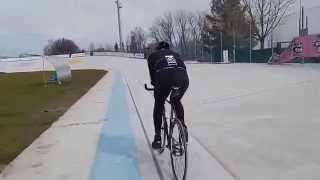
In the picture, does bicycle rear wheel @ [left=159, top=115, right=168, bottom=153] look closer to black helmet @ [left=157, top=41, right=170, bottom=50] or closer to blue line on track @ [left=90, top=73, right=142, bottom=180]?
blue line on track @ [left=90, top=73, right=142, bottom=180]

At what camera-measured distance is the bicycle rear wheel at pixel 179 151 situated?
22.0 feet

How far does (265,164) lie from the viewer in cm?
779

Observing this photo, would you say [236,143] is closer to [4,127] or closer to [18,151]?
[18,151]

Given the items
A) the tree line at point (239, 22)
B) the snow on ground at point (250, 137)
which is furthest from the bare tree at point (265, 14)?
the snow on ground at point (250, 137)

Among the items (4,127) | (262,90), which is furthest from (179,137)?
(262,90)

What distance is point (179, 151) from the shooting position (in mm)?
6863

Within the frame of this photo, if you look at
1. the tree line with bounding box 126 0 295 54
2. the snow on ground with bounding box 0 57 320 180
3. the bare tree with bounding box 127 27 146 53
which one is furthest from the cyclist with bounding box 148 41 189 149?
the bare tree with bounding box 127 27 146 53

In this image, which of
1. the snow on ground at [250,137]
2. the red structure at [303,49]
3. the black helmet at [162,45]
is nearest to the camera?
the snow on ground at [250,137]

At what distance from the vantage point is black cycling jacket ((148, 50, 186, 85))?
25.3ft

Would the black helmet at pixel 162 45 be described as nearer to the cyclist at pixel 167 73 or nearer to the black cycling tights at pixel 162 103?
the cyclist at pixel 167 73

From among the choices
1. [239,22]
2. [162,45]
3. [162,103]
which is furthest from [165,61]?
[239,22]

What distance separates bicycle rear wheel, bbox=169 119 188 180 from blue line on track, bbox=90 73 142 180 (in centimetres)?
64

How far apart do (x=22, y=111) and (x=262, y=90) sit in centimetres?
843

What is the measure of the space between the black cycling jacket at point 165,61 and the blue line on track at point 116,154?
1.45m
